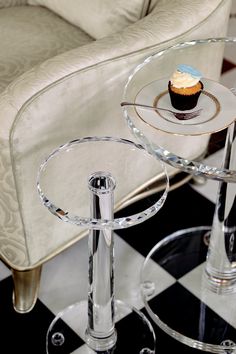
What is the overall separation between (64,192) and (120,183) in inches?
6.7

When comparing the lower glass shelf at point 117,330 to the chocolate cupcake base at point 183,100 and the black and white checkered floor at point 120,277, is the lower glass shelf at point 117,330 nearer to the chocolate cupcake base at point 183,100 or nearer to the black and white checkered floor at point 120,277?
the black and white checkered floor at point 120,277

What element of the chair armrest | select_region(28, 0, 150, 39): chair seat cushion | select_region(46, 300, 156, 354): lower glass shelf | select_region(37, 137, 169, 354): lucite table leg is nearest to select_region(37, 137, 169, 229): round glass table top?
select_region(37, 137, 169, 354): lucite table leg

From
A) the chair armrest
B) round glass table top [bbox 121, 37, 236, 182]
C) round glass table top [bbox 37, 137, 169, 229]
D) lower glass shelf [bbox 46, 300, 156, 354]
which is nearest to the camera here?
round glass table top [bbox 121, 37, 236, 182]

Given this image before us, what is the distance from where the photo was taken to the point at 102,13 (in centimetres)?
140

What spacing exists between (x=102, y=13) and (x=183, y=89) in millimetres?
451

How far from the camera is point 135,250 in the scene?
1495mm

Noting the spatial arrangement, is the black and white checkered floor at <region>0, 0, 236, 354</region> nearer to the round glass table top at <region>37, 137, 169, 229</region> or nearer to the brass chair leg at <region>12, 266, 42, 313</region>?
the brass chair leg at <region>12, 266, 42, 313</region>

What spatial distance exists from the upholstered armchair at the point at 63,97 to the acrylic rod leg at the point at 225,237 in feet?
0.35

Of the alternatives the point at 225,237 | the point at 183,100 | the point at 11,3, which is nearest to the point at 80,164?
the point at 183,100

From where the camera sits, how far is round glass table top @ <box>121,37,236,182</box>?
1.01 meters

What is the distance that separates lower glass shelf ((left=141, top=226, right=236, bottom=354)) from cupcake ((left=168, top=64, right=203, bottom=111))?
50 cm

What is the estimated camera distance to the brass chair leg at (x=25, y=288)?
1.30 meters

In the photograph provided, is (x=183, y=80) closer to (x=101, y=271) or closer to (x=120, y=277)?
(x=101, y=271)

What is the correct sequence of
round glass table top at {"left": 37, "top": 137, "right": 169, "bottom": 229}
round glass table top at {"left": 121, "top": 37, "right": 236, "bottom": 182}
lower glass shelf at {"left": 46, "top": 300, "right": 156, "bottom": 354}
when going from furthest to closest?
lower glass shelf at {"left": 46, "top": 300, "right": 156, "bottom": 354} < round glass table top at {"left": 37, "top": 137, "right": 169, "bottom": 229} < round glass table top at {"left": 121, "top": 37, "right": 236, "bottom": 182}
